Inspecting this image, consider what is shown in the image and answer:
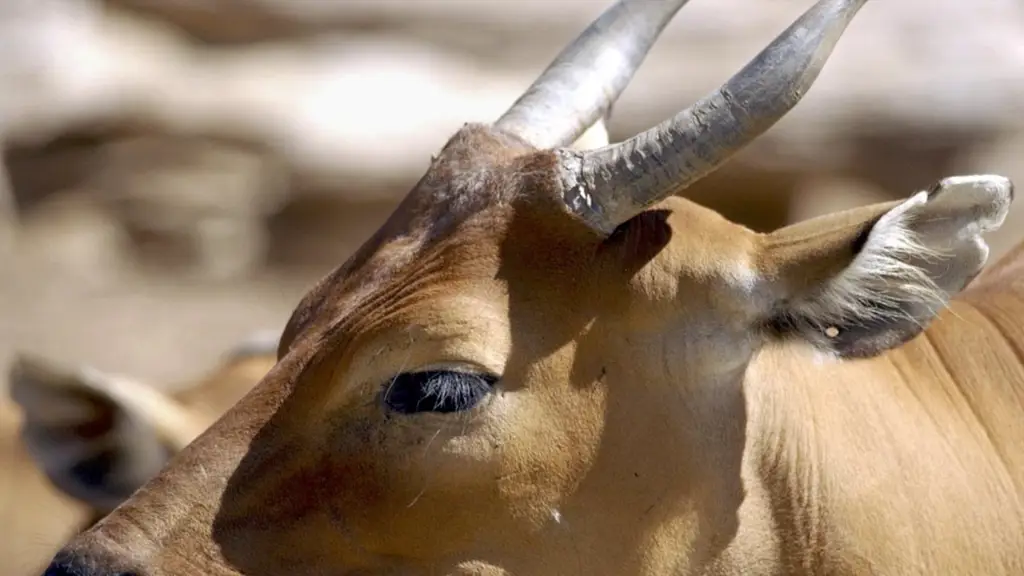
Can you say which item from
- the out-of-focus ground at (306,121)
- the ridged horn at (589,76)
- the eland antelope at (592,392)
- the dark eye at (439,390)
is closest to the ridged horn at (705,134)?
the eland antelope at (592,392)

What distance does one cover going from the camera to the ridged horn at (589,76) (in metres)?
4.20

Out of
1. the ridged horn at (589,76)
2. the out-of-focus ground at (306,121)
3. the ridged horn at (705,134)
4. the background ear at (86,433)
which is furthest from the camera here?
the out-of-focus ground at (306,121)

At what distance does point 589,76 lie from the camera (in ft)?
14.3

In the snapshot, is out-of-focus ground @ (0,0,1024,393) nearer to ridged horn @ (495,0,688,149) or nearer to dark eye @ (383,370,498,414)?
ridged horn @ (495,0,688,149)

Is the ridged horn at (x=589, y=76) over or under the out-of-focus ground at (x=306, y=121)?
under

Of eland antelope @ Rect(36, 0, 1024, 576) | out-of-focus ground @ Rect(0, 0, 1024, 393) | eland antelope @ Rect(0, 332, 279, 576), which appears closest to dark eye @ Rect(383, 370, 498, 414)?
eland antelope @ Rect(36, 0, 1024, 576)

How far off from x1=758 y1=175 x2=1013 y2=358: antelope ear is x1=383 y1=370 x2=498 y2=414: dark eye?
70cm

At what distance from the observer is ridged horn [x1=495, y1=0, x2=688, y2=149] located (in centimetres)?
420

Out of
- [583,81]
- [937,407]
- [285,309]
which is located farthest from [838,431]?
[285,309]

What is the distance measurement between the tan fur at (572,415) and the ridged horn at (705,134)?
0.28 feet

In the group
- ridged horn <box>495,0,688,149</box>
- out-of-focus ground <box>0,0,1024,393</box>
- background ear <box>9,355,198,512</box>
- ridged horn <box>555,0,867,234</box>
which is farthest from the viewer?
out-of-focus ground <box>0,0,1024,393</box>

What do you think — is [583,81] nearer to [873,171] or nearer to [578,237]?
[578,237]

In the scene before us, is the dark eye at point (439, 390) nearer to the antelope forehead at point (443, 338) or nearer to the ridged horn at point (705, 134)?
the antelope forehead at point (443, 338)

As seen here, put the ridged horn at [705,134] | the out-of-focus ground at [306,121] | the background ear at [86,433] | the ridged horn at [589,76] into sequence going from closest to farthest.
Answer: the ridged horn at [705,134]
the ridged horn at [589,76]
the background ear at [86,433]
the out-of-focus ground at [306,121]
